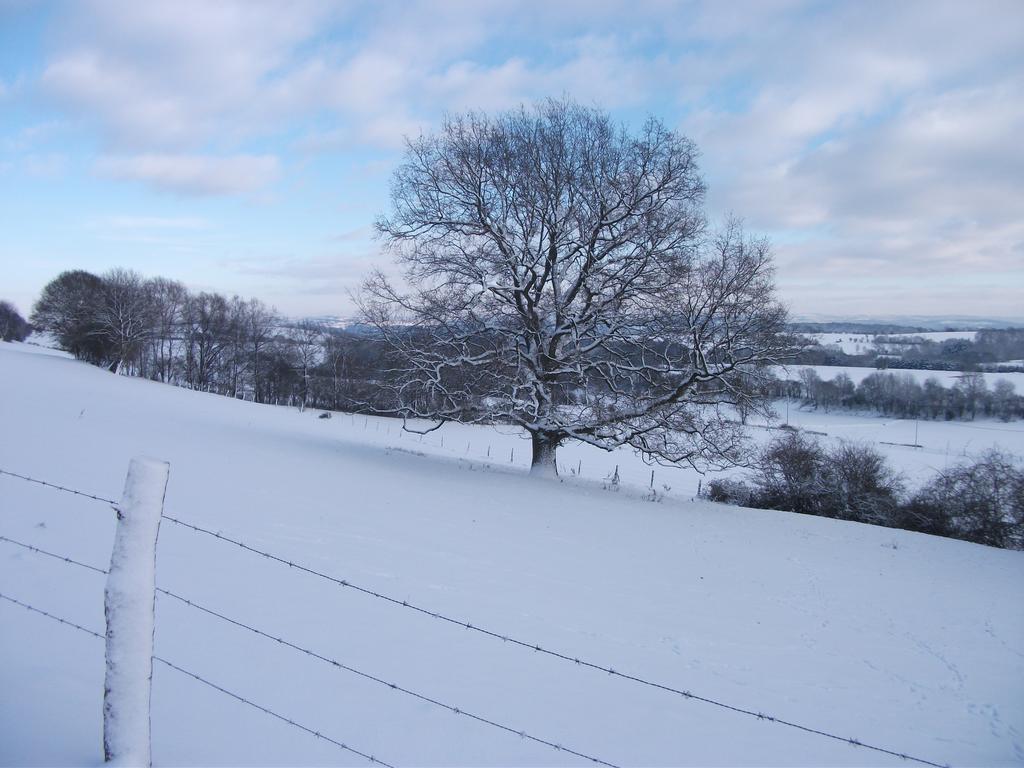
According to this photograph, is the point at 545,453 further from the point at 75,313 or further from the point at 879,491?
the point at 75,313

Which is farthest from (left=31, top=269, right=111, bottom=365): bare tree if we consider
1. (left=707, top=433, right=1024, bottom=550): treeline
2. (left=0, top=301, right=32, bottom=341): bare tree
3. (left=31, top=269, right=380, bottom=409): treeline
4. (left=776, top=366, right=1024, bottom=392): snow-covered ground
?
(left=776, top=366, right=1024, bottom=392): snow-covered ground

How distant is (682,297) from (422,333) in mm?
6944

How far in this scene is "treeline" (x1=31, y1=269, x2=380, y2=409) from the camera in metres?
47.5

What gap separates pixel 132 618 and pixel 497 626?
413 centimetres

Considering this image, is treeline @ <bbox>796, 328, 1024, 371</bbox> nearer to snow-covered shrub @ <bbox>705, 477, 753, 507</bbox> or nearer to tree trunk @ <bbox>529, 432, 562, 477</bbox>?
snow-covered shrub @ <bbox>705, 477, 753, 507</bbox>

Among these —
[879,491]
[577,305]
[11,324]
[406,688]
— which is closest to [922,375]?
[879,491]

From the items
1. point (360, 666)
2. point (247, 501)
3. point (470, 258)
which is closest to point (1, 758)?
point (360, 666)

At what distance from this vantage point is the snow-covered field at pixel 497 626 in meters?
3.91

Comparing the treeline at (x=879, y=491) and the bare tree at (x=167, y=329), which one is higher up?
the bare tree at (x=167, y=329)

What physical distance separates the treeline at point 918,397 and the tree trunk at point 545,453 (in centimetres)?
4931

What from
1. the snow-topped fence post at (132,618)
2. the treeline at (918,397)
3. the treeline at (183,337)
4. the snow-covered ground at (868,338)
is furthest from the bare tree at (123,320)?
the snow-covered ground at (868,338)

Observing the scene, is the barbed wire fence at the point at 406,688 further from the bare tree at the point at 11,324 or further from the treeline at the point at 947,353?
the bare tree at the point at 11,324

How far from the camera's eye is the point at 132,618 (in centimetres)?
254

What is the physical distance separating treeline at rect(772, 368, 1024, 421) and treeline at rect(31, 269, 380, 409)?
173 ft
